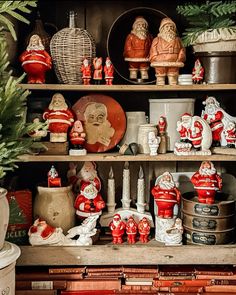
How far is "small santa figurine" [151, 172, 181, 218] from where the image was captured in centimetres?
195

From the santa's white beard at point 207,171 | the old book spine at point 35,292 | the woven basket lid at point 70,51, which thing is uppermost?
the woven basket lid at point 70,51

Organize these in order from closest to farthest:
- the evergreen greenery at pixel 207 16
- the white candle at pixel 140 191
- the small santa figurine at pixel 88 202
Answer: the evergreen greenery at pixel 207 16
the small santa figurine at pixel 88 202
the white candle at pixel 140 191

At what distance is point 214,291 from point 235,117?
71 centimetres

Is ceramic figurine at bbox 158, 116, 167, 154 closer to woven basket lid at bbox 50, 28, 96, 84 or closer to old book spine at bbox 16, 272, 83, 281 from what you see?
woven basket lid at bbox 50, 28, 96, 84

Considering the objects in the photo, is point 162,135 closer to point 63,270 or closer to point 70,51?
point 70,51

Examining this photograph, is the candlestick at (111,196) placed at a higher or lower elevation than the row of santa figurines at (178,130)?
lower

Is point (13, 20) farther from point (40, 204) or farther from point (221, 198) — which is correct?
point (221, 198)

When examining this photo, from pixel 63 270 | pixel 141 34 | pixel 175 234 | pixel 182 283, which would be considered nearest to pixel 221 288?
pixel 182 283

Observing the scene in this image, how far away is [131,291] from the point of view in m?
1.90

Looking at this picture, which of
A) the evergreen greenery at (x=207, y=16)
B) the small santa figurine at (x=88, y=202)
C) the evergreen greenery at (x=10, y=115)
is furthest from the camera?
the small santa figurine at (x=88, y=202)

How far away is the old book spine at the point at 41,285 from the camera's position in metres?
1.89

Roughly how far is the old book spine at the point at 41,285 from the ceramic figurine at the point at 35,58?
2.62 feet

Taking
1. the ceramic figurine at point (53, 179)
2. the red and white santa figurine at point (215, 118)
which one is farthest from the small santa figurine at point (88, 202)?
the red and white santa figurine at point (215, 118)

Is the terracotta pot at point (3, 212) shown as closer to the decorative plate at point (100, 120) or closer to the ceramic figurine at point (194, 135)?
the decorative plate at point (100, 120)
